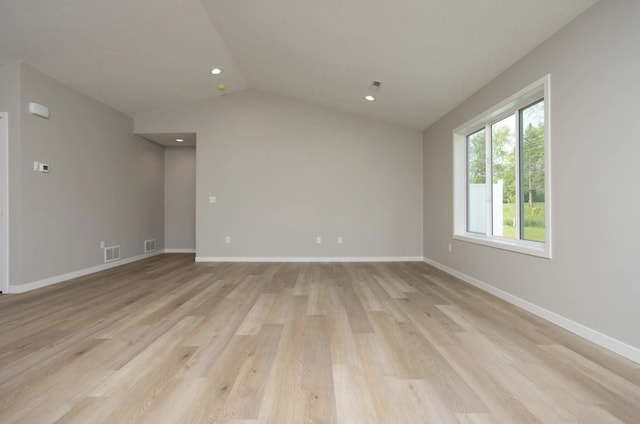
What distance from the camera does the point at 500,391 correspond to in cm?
152

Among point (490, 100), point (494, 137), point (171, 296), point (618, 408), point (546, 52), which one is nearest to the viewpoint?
point (618, 408)

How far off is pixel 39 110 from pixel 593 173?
18.3 ft

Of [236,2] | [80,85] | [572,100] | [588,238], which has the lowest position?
[588,238]

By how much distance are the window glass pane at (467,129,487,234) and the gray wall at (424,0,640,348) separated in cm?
115

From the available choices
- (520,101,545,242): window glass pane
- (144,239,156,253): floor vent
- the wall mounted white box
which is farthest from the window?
(144,239,156,253): floor vent

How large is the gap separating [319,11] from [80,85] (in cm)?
348

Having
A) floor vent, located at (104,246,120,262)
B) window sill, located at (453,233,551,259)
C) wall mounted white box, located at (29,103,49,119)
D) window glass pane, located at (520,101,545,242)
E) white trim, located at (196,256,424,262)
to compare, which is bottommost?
white trim, located at (196,256,424,262)

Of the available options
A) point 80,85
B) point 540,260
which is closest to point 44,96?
point 80,85

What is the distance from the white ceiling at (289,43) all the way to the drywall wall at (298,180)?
2.32 feet

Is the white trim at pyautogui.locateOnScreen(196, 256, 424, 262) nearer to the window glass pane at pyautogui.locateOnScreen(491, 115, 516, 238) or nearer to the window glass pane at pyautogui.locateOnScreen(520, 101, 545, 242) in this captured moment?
the window glass pane at pyautogui.locateOnScreen(491, 115, 516, 238)

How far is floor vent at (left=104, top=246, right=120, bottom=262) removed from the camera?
4949mm

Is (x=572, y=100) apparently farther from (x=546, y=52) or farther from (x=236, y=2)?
(x=236, y=2)

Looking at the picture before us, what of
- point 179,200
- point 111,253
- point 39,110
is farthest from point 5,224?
point 179,200

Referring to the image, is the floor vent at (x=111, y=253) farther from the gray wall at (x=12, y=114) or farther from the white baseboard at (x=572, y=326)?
the white baseboard at (x=572, y=326)
